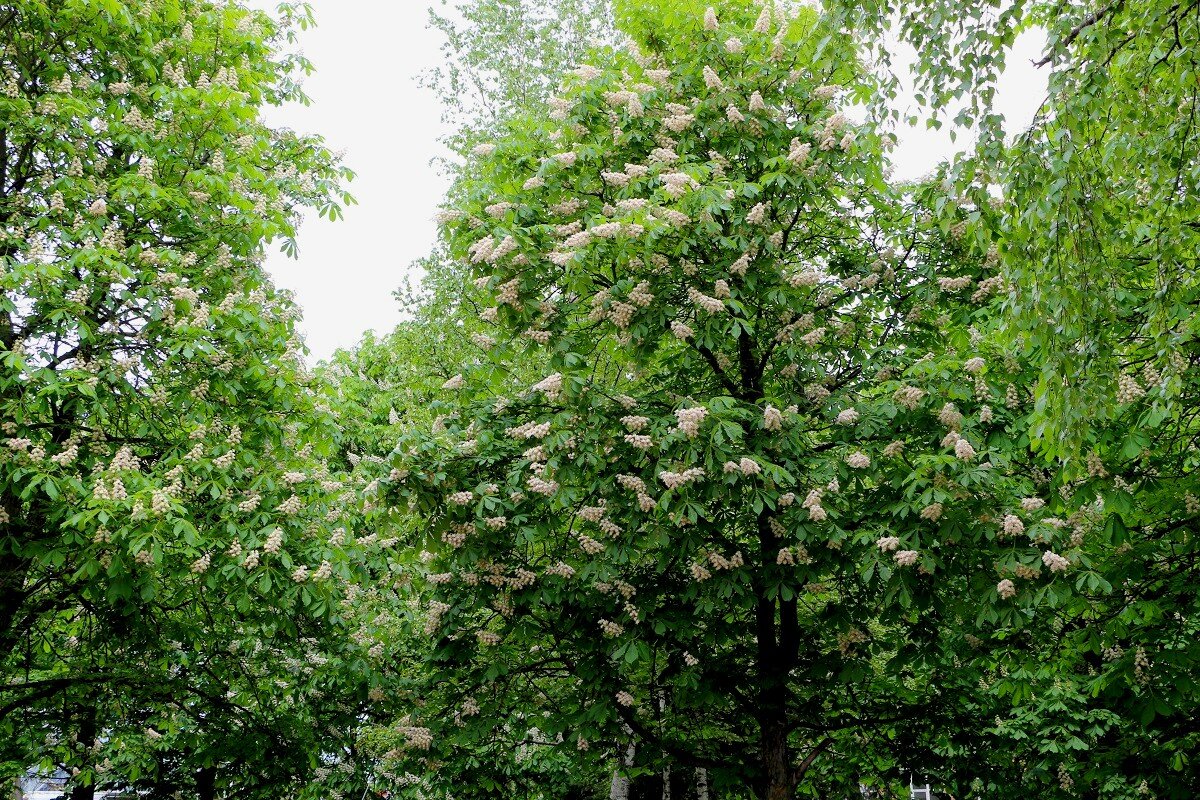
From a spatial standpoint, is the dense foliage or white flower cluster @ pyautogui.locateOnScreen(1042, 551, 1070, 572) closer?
white flower cluster @ pyautogui.locateOnScreen(1042, 551, 1070, 572)

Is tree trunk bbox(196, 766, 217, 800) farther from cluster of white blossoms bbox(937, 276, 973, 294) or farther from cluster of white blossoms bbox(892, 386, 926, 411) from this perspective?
cluster of white blossoms bbox(937, 276, 973, 294)

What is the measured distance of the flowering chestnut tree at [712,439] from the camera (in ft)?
27.0

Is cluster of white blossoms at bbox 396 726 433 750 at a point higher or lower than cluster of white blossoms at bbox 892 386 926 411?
lower

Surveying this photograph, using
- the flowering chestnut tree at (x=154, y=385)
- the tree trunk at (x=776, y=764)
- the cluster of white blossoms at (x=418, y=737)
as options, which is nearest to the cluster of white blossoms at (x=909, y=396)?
the tree trunk at (x=776, y=764)

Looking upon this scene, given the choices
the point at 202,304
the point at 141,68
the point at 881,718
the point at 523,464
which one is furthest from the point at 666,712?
the point at 141,68

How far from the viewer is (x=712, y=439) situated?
26.6ft

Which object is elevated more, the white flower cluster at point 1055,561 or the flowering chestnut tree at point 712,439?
the flowering chestnut tree at point 712,439

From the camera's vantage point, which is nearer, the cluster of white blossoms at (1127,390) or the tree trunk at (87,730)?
the cluster of white blossoms at (1127,390)

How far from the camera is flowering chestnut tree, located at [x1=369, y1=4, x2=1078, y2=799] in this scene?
822 centimetres

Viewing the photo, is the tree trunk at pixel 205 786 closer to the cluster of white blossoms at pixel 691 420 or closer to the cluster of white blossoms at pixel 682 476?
the cluster of white blossoms at pixel 682 476

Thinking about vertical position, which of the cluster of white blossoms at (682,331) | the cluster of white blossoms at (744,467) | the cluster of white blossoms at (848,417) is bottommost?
the cluster of white blossoms at (744,467)

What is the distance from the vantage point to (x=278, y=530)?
26.5ft

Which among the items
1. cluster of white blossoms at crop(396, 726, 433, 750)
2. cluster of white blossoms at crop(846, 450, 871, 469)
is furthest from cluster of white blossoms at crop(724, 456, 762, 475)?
cluster of white blossoms at crop(396, 726, 433, 750)

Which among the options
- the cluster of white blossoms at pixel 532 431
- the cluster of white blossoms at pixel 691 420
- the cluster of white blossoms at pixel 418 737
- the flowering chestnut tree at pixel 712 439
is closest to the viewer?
the cluster of white blossoms at pixel 691 420
